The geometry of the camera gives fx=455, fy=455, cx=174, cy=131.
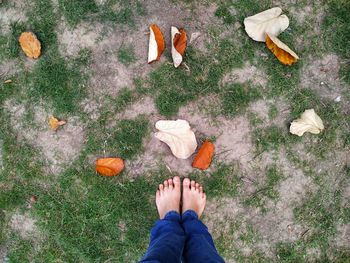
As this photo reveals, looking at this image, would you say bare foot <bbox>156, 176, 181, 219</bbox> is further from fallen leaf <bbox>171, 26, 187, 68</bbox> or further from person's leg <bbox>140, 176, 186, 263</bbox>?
fallen leaf <bbox>171, 26, 187, 68</bbox>

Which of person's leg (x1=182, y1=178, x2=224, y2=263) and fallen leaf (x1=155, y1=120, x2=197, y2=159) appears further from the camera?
fallen leaf (x1=155, y1=120, x2=197, y2=159)

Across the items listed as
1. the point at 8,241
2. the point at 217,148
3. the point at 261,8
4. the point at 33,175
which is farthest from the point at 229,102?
the point at 8,241

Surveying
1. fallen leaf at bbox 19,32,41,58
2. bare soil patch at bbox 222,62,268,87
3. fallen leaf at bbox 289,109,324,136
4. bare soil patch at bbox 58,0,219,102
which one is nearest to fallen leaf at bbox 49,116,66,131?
bare soil patch at bbox 58,0,219,102

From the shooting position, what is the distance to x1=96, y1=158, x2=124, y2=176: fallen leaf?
3.26 m

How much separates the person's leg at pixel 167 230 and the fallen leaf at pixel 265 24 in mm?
1172

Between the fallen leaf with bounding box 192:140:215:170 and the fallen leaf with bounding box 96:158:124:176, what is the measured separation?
53 centimetres

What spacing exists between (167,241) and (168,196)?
60 cm

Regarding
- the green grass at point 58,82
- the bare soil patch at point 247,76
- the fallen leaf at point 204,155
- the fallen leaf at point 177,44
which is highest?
the fallen leaf at point 177,44

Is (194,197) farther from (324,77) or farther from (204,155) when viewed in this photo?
(324,77)

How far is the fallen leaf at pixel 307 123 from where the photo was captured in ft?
10.6

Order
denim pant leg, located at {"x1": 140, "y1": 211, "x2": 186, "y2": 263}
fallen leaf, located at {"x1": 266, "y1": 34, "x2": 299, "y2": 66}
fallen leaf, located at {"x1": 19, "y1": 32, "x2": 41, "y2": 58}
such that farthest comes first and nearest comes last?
1. fallen leaf, located at {"x1": 19, "y1": 32, "x2": 41, "y2": 58}
2. fallen leaf, located at {"x1": 266, "y1": 34, "x2": 299, "y2": 66}
3. denim pant leg, located at {"x1": 140, "y1": 211, "x2": 186, "y2": 263}

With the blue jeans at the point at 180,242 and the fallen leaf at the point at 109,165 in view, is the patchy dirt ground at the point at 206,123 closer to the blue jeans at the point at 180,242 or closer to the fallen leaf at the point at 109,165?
the fallen leaf at the point at 109,165

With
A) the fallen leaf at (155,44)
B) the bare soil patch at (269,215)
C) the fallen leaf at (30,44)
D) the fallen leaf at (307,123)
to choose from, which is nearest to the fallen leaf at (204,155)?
the bare soil patch at (269,215)

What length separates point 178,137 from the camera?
321 cm
